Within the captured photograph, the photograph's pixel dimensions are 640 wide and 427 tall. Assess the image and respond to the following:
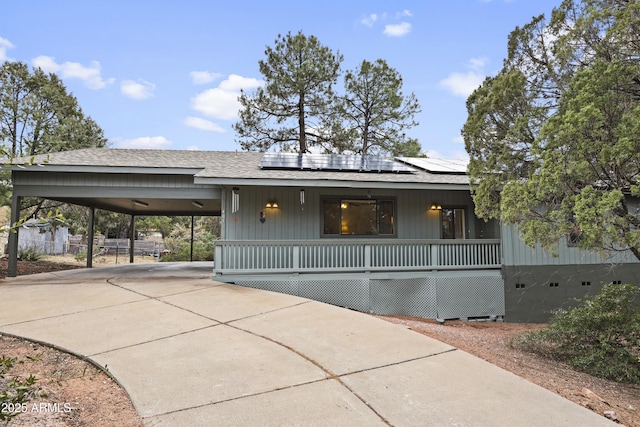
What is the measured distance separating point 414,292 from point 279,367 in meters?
6.34

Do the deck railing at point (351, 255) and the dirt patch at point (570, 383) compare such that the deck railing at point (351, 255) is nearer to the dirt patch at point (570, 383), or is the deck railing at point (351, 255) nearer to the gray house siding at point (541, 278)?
the gray house siding at point (541, 278)

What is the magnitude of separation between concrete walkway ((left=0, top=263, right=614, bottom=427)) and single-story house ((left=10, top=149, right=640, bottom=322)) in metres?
2.48

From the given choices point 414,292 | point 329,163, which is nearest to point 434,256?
point 414,292

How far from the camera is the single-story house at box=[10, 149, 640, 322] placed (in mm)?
8969

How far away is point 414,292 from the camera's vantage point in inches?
369

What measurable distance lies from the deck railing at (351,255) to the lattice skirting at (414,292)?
267 millimetres

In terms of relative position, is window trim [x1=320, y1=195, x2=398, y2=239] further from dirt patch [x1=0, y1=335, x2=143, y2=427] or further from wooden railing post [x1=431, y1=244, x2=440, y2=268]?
dirt patch [x1=0, y1=335, x2=143, y2=427]

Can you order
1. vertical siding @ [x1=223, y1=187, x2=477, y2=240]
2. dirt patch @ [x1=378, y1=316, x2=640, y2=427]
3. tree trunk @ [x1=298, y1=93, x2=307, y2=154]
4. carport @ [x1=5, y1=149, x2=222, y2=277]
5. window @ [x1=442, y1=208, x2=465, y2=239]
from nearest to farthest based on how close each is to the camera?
dirt patch @ [x1=378, y1=316, x2=640, y2=427] → carport @ [x1=5, y1=149, x2=222, y2=277] → vertical siding @ [x1=223, y1=187, x2=477, y2=240] → window @ [x1=442, y1=208, x2=465, y2=239] → tree trunk @ [x1=298, y1=93, x2=307, y2=154]

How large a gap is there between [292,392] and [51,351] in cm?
311

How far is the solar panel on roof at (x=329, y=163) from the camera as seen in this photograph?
34.7 ft

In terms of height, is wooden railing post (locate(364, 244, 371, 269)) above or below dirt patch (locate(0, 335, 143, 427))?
above

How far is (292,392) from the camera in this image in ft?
10.4

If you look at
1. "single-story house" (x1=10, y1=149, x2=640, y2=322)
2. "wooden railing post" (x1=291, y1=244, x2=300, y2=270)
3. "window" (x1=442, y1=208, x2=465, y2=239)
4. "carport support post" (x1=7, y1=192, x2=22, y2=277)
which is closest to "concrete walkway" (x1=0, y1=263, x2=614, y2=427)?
"wooden railing post" (x1=291, y1=244, x2=300, y2=270)

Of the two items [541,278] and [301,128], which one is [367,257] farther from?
[301,128]
